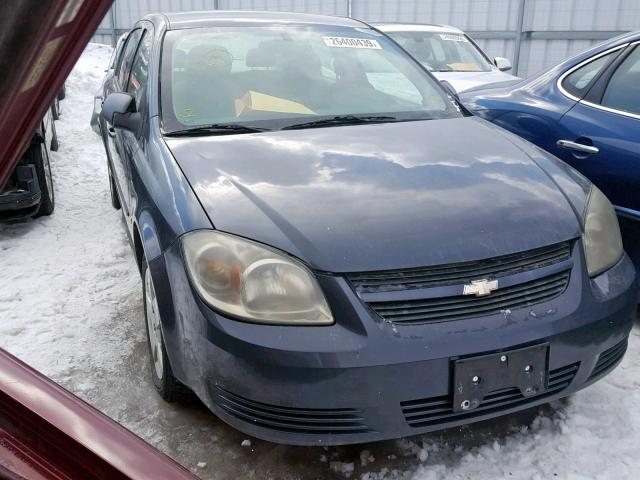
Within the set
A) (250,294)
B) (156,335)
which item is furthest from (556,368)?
(156,335)

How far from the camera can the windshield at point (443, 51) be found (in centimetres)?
648

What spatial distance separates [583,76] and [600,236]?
1.45m

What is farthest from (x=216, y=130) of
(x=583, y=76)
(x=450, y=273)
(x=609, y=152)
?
(x=583, y=76)

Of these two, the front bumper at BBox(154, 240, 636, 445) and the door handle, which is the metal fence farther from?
the front bumper at BBox(154, 240, 636, 445)

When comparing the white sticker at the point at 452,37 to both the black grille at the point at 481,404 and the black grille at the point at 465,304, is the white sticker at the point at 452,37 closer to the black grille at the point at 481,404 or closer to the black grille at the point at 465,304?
the black grille at the point at 465,304

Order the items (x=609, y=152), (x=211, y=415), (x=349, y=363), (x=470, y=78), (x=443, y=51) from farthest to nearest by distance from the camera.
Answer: (x=443, y=51) < (x=470, y=78) < (x=609, y=152) < (x=211, y=415) < (x=349, y=363)

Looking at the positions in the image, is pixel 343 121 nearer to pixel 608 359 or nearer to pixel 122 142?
pixel 122 142

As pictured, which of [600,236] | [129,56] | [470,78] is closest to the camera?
[600,236]

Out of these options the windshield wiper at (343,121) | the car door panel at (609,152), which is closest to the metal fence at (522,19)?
the car door panel at (609,152)

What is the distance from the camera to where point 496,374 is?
6.05ft

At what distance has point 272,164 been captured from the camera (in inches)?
89.4

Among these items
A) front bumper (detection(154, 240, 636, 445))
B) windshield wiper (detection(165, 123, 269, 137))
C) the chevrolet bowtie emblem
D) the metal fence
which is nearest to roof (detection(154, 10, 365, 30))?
windshield wiper (detection(165, 123, 269, 137))

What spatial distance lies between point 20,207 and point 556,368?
3.47 meters

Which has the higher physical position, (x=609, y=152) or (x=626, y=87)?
(x=626, y=87)
